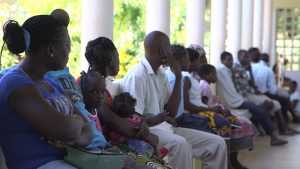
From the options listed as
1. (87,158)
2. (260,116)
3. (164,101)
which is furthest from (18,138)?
(260,116)

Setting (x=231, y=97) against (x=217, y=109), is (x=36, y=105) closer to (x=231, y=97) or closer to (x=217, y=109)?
(x=217, y=109)

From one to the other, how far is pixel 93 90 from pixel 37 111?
96 centimetres

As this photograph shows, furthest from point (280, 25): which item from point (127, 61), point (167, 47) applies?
point (167, 47)

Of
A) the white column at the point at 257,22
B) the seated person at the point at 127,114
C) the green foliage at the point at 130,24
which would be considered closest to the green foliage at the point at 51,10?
the green foliage at the point at 130,24

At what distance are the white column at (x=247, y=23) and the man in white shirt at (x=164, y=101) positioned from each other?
6638mm

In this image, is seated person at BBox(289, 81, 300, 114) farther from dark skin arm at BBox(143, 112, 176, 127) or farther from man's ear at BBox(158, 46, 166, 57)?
dark skin arm at BBox(143, 112, 176, 127)

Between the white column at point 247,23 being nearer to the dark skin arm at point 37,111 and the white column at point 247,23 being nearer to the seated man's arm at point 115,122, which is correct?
the seated man's arm at point 115,122

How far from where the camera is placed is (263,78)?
32.3 feet

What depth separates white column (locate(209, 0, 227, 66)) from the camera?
907 centimetres

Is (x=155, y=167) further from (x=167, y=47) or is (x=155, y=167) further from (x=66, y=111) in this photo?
(x=167, y=47)

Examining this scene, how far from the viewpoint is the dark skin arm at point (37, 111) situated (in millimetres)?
2516

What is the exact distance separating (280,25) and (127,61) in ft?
20.1

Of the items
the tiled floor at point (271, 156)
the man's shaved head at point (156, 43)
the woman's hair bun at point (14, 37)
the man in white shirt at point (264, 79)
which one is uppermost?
the woman's hair bun at point (14, 37)

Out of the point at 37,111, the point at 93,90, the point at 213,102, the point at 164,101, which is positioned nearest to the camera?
the point at 37,111
